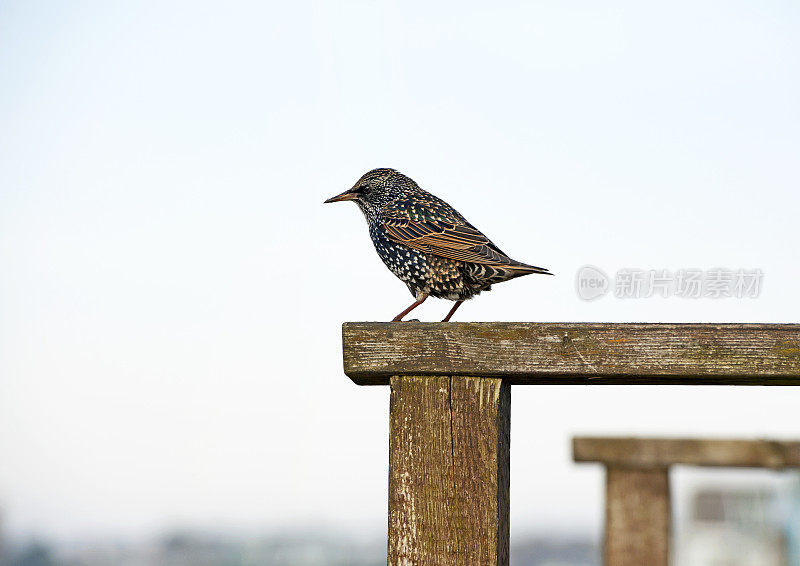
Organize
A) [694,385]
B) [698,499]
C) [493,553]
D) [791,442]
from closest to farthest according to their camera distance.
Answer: [493,553] < [694,385] < [791,442] < [698,499]

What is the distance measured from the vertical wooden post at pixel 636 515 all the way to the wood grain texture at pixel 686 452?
0.18ft

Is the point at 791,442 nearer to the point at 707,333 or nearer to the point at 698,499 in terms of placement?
the point at 698,499

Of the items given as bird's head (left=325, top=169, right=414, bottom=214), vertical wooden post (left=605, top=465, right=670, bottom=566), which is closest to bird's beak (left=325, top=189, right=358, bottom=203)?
bird's head (left=325, top=169, right=414, bottom=214)

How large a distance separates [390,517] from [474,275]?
1.58 m

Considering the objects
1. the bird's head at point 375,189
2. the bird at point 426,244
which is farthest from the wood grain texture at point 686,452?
the bird's head at point 375,189

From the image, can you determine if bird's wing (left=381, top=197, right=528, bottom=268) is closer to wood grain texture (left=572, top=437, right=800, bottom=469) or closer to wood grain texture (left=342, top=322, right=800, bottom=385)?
wood grain texture (left=572, top=437, right=800, bottom=469)

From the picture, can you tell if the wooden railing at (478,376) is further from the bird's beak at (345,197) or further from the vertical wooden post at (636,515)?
the bird's beak at (345,197)

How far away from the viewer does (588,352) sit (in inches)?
93.8

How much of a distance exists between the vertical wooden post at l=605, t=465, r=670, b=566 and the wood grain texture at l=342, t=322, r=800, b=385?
184cm

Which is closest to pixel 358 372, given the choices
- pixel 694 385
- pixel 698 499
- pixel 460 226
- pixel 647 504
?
pixel 694 385

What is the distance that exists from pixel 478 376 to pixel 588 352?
28cm

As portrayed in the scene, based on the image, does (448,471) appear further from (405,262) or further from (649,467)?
(649,467)

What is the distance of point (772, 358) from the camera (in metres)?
2.36

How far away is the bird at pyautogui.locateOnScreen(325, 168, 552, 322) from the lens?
3877 mm
